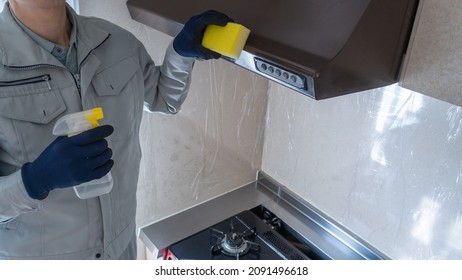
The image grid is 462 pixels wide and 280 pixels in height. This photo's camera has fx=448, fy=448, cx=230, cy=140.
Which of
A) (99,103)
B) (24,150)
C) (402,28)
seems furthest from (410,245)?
(24,150)

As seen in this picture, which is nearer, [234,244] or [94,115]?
[94,115]

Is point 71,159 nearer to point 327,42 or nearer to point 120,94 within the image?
point 120,94

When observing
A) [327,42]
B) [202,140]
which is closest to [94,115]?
[327,42]

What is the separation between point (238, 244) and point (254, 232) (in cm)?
10

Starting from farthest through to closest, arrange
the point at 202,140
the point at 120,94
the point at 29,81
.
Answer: the point at 202,140 < the point at 120,94 < the point at 29,81

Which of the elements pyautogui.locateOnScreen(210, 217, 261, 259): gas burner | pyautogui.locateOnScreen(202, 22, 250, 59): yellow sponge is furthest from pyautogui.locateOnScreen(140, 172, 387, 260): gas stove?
pyautogui.locateOnScreen(202, 22, 250, 59): yellow sponge

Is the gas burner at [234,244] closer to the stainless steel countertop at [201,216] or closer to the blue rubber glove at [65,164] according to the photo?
the stainless steel countertop at [201,216]

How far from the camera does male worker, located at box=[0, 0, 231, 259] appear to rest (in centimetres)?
85

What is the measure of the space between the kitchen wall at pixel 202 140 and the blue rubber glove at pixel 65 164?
49 centimetres

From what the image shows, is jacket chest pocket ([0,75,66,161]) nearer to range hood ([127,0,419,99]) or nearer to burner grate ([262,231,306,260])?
range hood ([127,0,419,99])

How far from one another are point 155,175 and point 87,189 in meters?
0.50

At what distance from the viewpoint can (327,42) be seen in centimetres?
78

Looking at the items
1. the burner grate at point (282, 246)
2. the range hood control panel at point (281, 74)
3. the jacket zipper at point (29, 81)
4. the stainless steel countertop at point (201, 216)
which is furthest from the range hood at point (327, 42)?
Result: the stainless steel countertop at point (201, 216)

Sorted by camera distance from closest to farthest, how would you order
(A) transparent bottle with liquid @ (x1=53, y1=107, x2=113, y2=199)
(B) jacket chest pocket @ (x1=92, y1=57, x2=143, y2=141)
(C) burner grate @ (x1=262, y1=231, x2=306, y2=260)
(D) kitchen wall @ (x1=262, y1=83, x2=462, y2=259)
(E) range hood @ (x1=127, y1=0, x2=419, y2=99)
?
(E) range hood @ (x1=127, y1=0, x2=419, y2=99), (A) transparent bottle with liquid @ (x1=53, y1=107, x2=113, y2=199), (B) jacket chest pocket @ (x1=92, y1=57, x2=143, y2=141), (D) kitchen wall @ (x1=262, y1=83, x2=462, y2=259), (C) burner grate @ (x1=262, y1=231, x2=306, y2=260)
